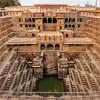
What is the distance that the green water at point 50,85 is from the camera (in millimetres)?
30984

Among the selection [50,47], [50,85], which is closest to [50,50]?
[50,47]

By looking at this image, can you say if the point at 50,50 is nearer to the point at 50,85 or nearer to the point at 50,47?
the point at 50,47

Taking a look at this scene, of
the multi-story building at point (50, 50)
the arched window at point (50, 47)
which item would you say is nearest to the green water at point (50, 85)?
the multi-story building at point (50, 50)

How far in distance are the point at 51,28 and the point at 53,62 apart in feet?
35.9

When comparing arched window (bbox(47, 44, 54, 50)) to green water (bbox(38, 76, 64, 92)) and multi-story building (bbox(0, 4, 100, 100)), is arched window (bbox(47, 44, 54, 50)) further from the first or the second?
green water (bbox(38, 76, 64, 92))

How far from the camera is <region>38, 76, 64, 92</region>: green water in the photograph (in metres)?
31.0

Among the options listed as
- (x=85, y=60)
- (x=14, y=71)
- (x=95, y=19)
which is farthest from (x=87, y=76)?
(x=95, y=19)

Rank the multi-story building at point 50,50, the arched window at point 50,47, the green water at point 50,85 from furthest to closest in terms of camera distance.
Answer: the arched window at point 50,47
the green water at point 50,85
the multi-story building at point 50,50

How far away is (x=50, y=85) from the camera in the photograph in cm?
3275

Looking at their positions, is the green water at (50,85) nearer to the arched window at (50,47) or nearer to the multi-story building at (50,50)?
the multi-story building at (50,50)

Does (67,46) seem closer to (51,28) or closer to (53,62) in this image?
(53,62)

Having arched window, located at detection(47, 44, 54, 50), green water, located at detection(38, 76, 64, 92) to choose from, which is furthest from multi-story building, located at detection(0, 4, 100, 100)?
green water, located at detection(38, 76, 64, 92)

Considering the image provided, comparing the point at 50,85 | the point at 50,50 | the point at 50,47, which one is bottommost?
the point at 50,85

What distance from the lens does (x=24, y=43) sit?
36.7m
